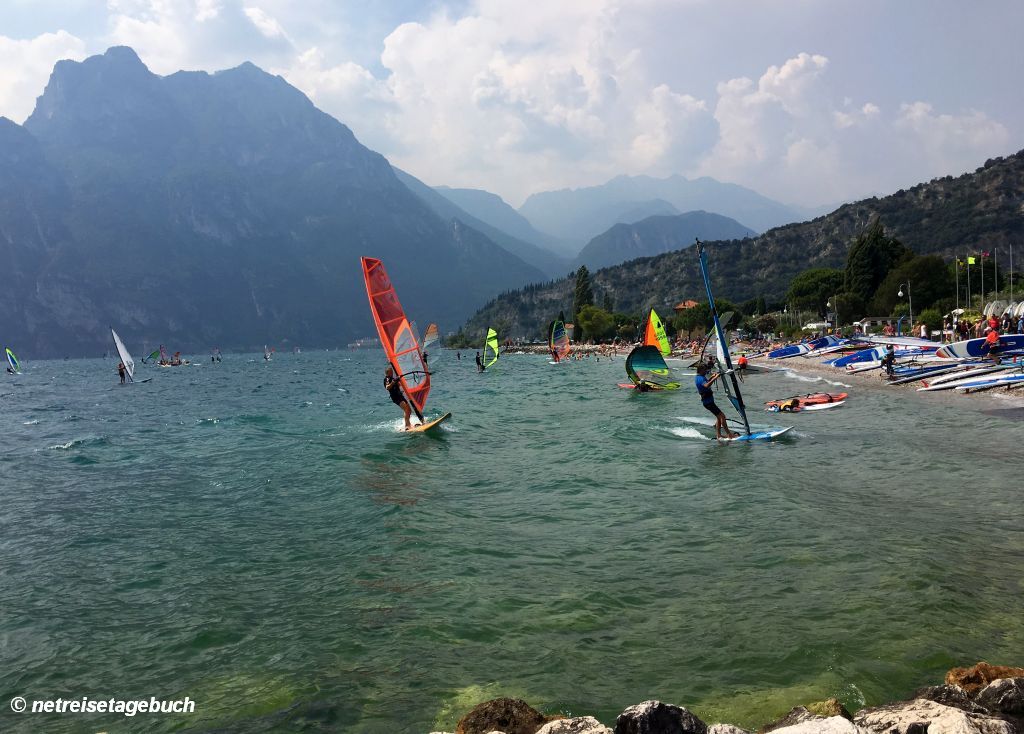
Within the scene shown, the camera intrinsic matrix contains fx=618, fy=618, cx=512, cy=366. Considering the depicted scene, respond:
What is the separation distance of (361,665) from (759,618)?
425 centimetres

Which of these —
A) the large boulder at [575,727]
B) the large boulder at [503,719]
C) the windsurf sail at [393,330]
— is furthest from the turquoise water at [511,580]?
the windsurf sail at [393,330]

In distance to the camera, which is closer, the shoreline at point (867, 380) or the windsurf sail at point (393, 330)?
the windsurf sail at point (393, 330)

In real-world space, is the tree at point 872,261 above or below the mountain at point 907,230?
below

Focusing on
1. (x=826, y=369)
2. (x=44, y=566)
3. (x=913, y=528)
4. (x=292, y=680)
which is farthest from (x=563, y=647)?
(x=826, y=369)

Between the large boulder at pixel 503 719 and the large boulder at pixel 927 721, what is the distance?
239 centimetres

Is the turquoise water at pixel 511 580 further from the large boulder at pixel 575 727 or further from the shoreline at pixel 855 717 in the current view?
the large boulder at pixel 575 727

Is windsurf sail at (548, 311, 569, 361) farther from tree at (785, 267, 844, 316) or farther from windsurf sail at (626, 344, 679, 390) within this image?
tree at (785, 267, 844, 316)

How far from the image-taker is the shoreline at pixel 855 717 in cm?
419

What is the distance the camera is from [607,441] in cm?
1998

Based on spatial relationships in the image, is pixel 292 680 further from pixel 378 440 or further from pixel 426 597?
pixel 378 440

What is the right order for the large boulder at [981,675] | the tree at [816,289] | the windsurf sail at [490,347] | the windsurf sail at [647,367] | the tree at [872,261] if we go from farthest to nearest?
the tree at [816,289] → the tree at [872,261] → the windsurf sail at [490,347] → the windsurf sail at [647,367] → the large boulder at [981,675]

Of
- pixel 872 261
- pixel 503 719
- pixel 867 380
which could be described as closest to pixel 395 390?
pixel 503 719

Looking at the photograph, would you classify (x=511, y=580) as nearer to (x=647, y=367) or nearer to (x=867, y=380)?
(x=647, y=367)

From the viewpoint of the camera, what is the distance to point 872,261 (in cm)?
8531
